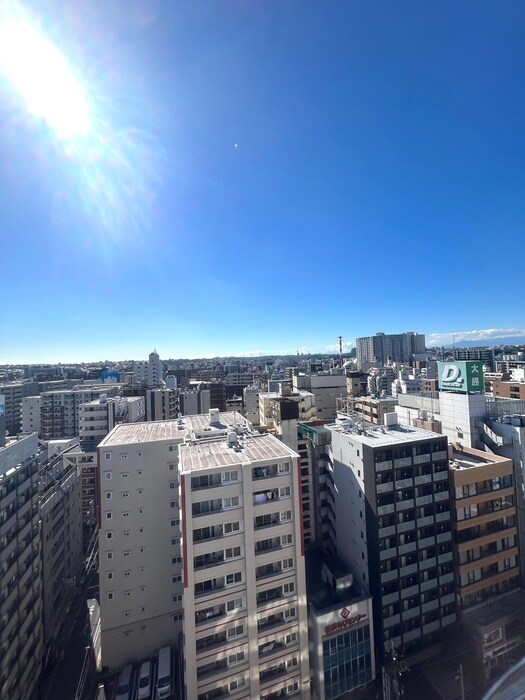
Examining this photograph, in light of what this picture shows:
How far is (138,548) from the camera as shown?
25984 mm

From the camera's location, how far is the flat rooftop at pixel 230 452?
21125 mm

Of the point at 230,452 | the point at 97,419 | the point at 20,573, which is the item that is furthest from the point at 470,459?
the point at 97,419

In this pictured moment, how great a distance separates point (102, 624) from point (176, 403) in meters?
58.2

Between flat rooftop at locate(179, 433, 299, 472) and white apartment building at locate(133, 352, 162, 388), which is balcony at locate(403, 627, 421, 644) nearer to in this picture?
flat rooftop at locate(179, 433, 299, 472)

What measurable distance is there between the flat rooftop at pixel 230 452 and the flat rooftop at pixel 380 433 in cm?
760

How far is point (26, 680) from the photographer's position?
22.0 metres

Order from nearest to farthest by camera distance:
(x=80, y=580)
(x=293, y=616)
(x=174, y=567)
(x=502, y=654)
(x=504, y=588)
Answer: (x=293, y=616) → (x=502, y=654) → (x=174, y=567) → (x=504, y=588) → (x=80, y=580)

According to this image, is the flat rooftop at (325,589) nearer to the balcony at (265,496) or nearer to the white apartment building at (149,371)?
the balcony at (265,496)

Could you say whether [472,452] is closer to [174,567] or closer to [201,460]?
[201,460]

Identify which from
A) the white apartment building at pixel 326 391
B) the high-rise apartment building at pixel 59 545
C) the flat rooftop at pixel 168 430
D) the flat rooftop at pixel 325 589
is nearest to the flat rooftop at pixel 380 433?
the flat rooftop at pixel 168 430

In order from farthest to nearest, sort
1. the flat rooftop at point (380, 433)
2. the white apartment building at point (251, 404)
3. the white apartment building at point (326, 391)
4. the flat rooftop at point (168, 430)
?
1. the white apartment building at point (251, 404)
2. the white apartment building at point (326, 391)
3. the flat rooftop at point (168, 430)
4. the flat rooftop at point (380, 433)

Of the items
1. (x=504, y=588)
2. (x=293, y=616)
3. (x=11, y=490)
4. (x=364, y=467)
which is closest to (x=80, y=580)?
(x=11, y=490)

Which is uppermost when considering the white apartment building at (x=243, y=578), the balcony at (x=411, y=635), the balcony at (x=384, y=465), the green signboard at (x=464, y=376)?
the green signboard at (x=464, y=376)

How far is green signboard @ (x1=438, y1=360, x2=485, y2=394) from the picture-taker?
33219 mm
